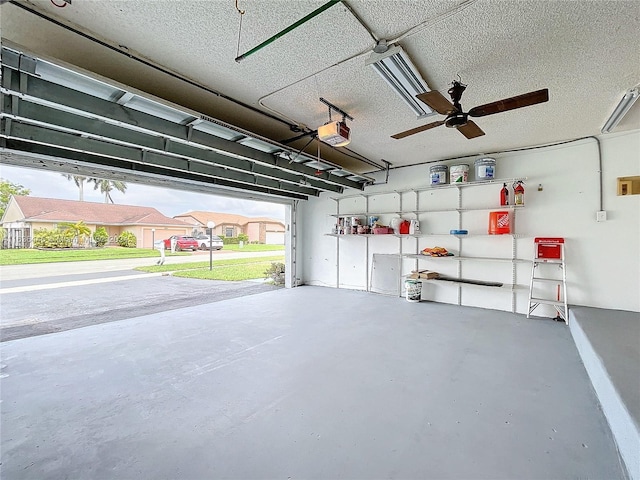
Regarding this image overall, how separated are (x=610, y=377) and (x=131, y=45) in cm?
430

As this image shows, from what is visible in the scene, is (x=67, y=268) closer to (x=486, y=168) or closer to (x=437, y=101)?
(x=437, y=101)

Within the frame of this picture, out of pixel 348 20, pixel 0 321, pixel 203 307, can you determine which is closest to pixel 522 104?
pixel 348 20

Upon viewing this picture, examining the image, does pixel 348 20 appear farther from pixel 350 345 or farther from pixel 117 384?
pixel 117 384

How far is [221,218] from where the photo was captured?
2061cm

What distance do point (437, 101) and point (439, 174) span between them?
3039 millimetres

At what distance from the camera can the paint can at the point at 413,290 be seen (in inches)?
210

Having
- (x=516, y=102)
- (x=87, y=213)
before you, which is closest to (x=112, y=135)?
(x=516, y=102)

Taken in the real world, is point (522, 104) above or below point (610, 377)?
above

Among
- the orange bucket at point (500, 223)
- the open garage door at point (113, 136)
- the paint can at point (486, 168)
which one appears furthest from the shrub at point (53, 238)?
the orange bucket at point (500, 223)

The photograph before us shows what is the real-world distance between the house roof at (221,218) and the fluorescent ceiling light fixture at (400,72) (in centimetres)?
1502

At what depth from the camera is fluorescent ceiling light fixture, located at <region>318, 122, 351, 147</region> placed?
9.55 feet

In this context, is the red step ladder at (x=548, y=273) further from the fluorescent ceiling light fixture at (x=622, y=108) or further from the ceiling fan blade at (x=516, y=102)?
the ceiling fan blade at (x=516, y=102)

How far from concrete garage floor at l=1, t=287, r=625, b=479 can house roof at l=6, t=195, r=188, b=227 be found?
23.2ft

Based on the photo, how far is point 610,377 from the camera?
1930mm
